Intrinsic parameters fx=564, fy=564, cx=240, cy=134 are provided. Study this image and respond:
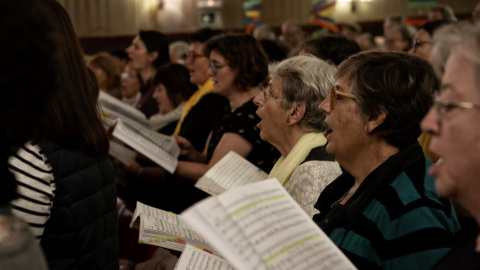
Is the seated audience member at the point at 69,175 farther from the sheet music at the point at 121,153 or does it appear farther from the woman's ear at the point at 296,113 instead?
the sheet music at the point at 121,153

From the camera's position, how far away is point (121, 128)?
3207 millimetres

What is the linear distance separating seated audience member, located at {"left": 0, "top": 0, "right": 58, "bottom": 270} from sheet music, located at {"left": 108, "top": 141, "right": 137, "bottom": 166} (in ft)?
10.7

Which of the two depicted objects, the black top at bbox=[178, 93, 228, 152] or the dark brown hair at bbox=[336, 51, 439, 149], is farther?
the black top at bbox=[178, 93, 228, 152]

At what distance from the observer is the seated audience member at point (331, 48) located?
3150mm

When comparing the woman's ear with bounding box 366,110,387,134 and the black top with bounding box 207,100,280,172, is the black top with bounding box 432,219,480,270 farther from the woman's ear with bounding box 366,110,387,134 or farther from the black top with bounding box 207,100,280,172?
the black top with bounding box 207,100,280,172

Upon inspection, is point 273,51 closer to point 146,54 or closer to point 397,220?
point 146,54

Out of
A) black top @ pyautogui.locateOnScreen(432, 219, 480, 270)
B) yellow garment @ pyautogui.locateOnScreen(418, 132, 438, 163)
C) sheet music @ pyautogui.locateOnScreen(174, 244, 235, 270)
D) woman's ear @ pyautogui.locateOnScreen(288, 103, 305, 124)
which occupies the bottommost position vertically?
sheet music @ pyautogui.locateOnScreen(174, 244, 235, 270)

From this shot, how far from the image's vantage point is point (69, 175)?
159cm

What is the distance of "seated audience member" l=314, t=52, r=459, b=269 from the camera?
5.05 ft

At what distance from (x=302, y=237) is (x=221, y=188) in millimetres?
1317

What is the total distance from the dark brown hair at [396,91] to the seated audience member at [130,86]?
4.69 m

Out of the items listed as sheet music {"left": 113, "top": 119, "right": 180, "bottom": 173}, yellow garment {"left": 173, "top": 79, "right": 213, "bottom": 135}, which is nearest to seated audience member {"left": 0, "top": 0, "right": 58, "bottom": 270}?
sheet music {"left": 113, "top": 119, "right": 180, "bottom": 173}

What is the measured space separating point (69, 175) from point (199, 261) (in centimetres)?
48

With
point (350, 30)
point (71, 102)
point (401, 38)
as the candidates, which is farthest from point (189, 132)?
point (350, 30)
